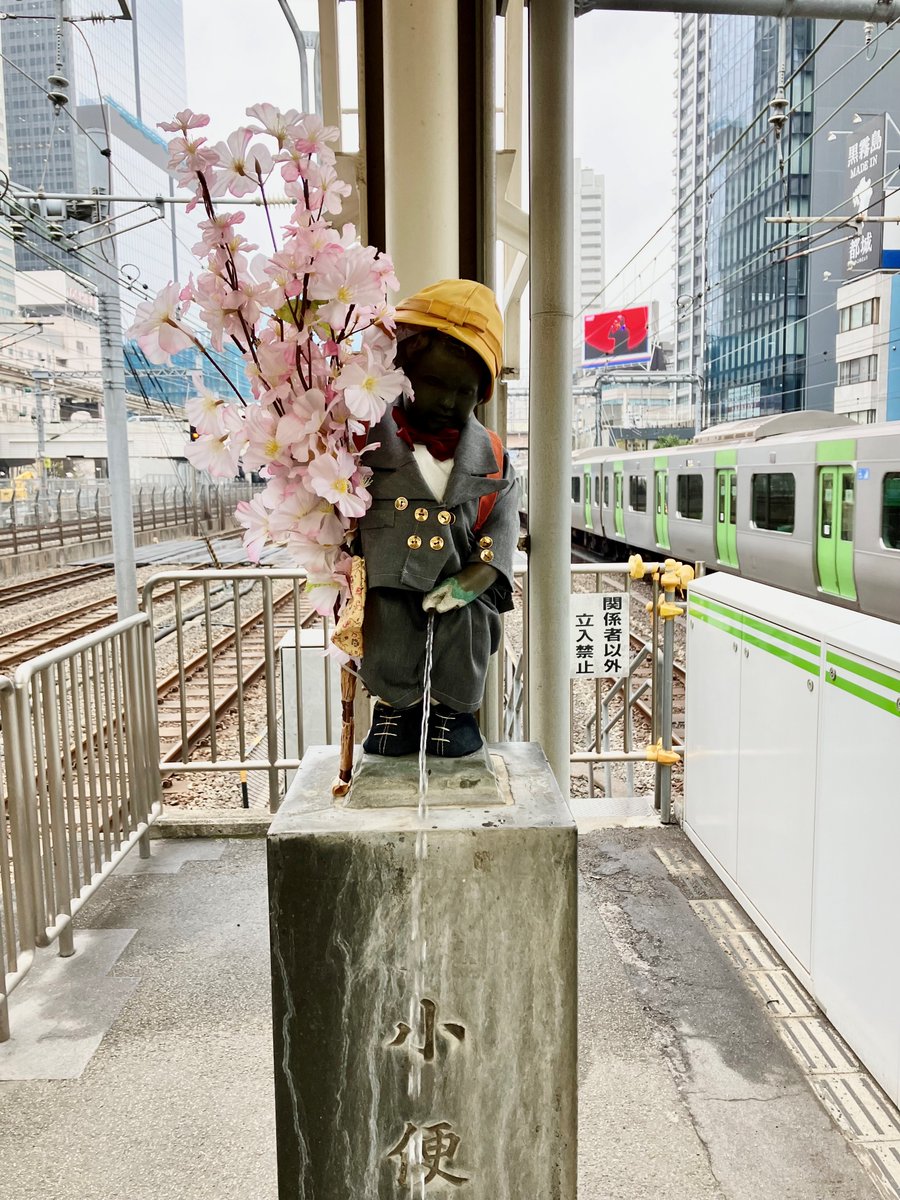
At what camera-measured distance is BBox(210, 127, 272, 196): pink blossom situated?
1510 mm

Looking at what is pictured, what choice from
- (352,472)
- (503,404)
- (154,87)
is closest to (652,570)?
(503,404)

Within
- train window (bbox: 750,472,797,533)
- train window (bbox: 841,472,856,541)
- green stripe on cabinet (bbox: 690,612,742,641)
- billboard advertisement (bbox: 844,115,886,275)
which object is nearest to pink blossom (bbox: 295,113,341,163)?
green stripe on cabinet (bbox: 690,612,742,641)

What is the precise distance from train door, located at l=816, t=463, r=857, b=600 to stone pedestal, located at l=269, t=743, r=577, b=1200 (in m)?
7.64

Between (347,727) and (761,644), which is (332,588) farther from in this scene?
(761,644)

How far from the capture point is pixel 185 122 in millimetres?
1491

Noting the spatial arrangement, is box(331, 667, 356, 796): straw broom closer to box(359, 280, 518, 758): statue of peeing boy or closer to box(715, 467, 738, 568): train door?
box(359, 280, 518, 758): statue of peeing boy

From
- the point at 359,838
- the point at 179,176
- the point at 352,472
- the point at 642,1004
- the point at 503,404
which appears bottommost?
the point at 642,1004

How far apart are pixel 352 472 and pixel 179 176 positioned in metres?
0.59

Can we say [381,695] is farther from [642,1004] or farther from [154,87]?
[154,87]

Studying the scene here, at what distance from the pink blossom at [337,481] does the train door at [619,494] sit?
15133mm

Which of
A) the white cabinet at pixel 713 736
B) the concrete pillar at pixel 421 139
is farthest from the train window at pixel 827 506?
the concrete pillar at pixel 421 139

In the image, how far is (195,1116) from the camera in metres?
2.26

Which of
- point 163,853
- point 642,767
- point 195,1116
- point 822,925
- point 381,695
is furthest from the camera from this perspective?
point 642,767

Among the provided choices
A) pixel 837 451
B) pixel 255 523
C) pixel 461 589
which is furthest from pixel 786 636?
pixel 837 451
